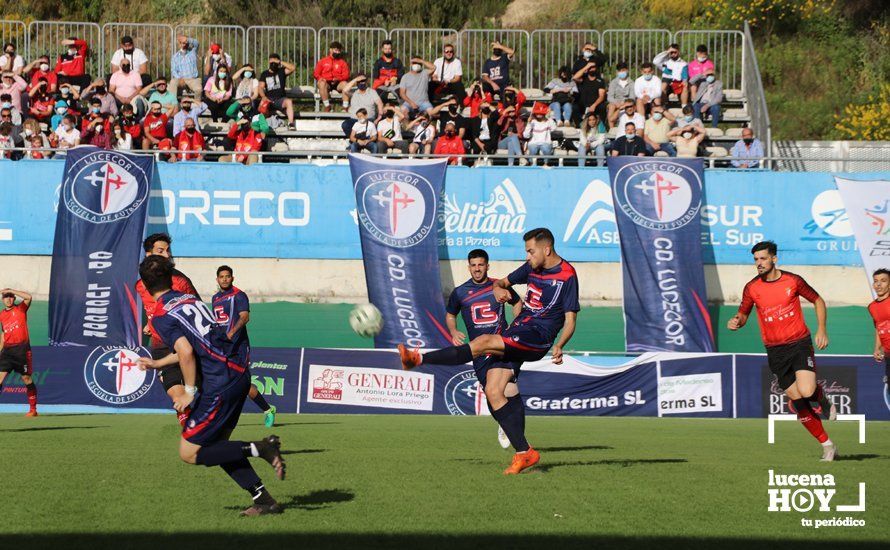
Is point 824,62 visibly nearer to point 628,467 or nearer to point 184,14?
point 184,14

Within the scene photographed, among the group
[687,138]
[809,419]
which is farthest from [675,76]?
[809,419]

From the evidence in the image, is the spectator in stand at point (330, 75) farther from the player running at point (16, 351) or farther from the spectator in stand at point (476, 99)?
the player running at point (16, 351)

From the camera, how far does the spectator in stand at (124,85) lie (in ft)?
93.2

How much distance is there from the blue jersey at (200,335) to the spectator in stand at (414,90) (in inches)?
805

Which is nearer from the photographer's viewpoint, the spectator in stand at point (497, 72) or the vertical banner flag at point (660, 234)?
the vertical banner flag at point (660, 234)

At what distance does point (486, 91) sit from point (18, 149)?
1077 centimetres

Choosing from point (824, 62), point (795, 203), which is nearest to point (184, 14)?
point (824, 62)

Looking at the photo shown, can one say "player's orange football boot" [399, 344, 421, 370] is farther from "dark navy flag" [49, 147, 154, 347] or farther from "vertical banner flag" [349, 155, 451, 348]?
"dark navy flag" [49, 147, 154, 347]

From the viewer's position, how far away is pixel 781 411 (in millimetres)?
21797

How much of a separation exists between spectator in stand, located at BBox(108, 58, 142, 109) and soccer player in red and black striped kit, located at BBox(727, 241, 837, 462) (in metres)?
19.9

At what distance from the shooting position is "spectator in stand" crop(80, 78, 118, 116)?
27.8 m

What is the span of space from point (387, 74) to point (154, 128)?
5950mm

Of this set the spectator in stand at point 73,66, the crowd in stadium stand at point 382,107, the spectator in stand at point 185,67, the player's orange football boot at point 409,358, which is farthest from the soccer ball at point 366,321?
the spectator in stand at point 73,66

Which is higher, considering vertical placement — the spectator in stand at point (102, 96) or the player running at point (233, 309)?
the spectator in stand at point (102, 96)
